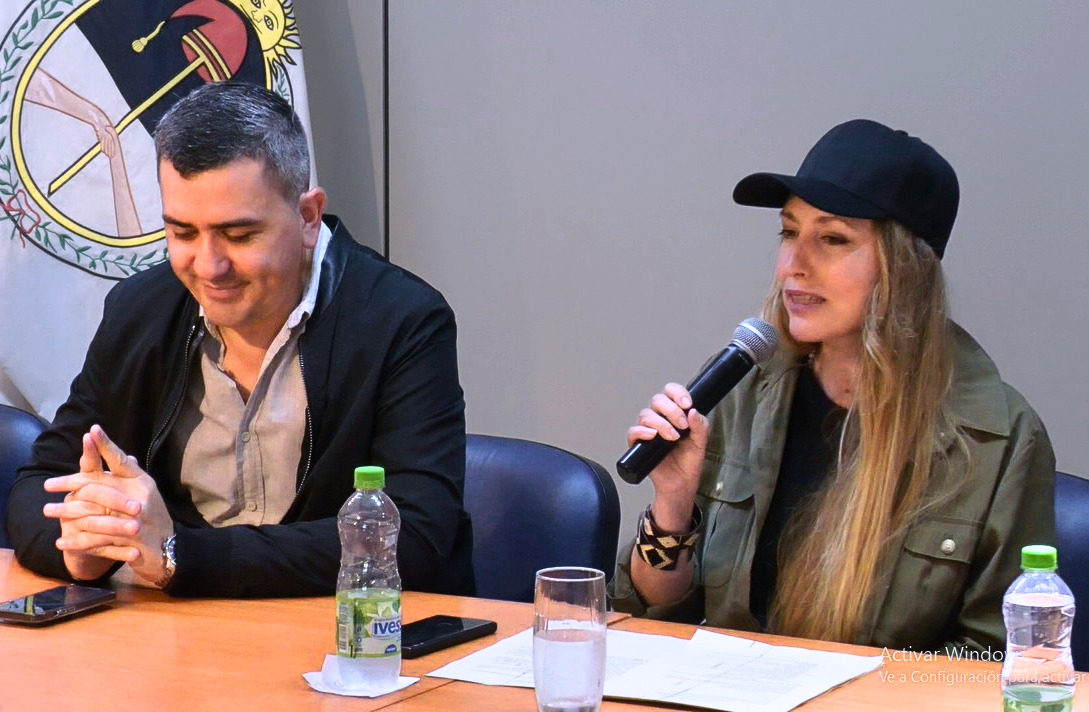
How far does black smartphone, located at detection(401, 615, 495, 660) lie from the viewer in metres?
1.85

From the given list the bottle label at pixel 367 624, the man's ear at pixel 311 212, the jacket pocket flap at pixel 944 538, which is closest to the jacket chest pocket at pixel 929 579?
the jacket pocket flap at pixel 944 538

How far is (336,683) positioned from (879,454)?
929mm

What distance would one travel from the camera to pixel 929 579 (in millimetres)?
2107

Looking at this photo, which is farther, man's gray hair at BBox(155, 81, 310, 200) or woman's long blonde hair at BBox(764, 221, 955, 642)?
man's gray hair at BBox(155, 81, 310, 200)

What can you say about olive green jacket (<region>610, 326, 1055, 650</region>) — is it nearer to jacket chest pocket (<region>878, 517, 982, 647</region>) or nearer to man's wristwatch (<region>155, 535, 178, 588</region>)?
jacket chest pocket (<region>878, 517, 982, 647</region>)

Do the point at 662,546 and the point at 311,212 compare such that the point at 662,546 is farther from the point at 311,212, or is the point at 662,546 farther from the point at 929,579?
the point at 311,212

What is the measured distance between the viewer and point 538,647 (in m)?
1.55

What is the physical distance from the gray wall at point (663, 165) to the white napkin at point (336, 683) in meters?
1.97

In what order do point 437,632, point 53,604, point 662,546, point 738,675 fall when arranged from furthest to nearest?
1. point 662,546
2. point 53,604
3. point 437,632
4. point 738,675

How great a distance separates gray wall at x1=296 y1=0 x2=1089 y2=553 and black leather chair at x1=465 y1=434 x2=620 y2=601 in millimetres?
1179

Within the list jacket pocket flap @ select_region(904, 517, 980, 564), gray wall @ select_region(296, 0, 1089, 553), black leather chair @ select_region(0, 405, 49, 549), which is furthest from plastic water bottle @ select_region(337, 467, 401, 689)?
gray wall @ select_region(296, 0, 1089, 553)

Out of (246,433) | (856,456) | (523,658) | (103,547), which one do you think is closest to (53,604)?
(103,547)

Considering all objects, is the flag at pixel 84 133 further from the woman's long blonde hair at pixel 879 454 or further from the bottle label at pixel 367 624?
the bottle label at pixel 367 624

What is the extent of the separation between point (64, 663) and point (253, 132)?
3.00ft
